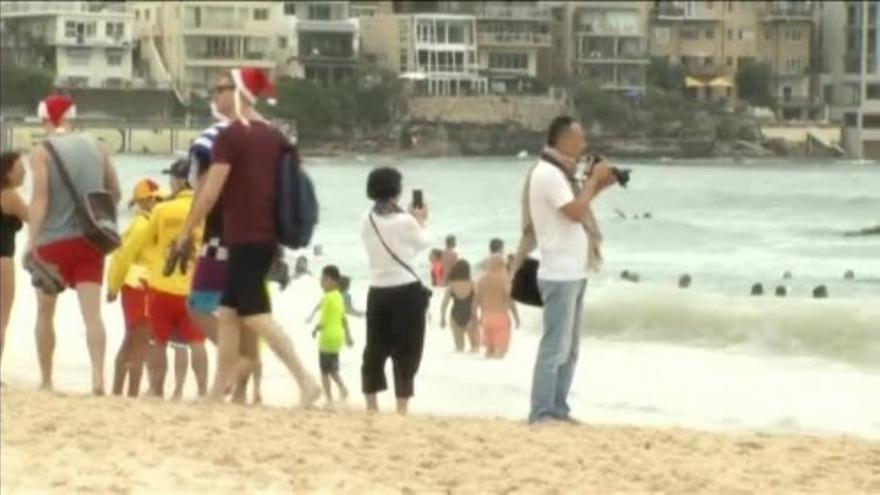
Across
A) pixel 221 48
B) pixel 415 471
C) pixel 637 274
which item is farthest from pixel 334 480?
pixel 221 48

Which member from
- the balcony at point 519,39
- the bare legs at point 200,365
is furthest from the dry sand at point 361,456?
the balcony at point 519,39

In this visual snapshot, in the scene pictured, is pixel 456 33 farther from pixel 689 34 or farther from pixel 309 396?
pixel 309 396

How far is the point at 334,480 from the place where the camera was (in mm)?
8344

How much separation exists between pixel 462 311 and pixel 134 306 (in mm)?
8571

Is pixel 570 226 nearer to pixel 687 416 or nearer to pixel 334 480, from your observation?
Answer: pixel 334 480

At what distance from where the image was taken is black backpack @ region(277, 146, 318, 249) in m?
9.80

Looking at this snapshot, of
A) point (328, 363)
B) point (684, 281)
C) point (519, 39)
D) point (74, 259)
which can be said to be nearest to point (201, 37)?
point (519, 39)

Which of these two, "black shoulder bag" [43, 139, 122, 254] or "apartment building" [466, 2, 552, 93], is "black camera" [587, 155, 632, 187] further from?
"apartment building" [466, 2, 552, 93]

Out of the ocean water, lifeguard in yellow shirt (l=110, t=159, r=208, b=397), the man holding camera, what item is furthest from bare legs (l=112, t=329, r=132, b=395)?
the man holding camera

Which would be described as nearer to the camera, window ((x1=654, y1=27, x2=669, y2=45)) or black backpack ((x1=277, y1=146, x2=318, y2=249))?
black backpack ((x1=277, y1=146, x2=318, y2=249))

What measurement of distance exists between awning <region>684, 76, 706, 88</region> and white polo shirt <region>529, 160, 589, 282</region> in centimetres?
9512

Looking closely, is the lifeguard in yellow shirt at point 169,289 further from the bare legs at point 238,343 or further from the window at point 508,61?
the window at point 508,61

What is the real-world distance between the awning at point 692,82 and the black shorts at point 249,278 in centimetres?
9534

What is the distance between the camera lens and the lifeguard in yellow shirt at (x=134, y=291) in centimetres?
1144
